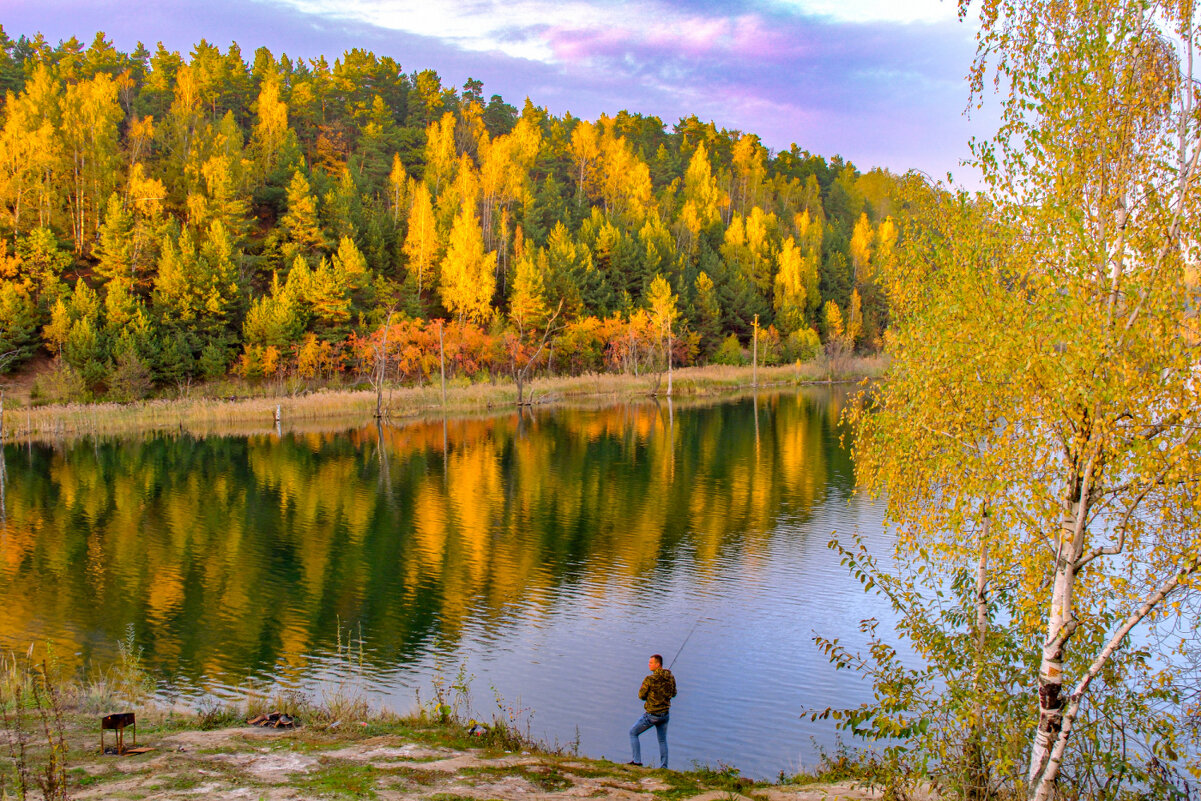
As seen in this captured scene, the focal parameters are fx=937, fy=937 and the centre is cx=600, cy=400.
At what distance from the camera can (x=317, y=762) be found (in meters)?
8.70

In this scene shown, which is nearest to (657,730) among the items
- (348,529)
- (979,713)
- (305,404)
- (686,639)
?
(979,713)

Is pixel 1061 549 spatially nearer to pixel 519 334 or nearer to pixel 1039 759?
pixel 1039 759

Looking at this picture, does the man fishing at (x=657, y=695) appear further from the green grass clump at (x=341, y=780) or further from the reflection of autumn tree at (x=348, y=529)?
the reflection of autumn tree at (x=348, y=529)

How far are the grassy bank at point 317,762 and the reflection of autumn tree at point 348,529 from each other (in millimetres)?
3361

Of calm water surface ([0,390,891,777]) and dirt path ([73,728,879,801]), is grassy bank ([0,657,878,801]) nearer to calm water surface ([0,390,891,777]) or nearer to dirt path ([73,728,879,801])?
dirt path ([73,728,879,801])

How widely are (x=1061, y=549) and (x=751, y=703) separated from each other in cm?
645

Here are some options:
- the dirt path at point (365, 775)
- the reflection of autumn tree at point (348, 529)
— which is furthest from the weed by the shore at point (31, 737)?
the reflection of autumn tree at point (348, 529)

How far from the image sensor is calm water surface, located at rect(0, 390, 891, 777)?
1309cm

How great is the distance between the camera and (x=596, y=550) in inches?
841

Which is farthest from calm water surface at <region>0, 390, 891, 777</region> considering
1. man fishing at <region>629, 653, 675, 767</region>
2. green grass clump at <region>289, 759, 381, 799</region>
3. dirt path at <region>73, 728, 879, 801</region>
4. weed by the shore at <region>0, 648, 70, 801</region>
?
green grass clump at <region>289, 759, 381, 799</region>

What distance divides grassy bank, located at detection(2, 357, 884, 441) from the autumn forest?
2.31 m

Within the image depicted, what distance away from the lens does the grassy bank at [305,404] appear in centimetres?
4497

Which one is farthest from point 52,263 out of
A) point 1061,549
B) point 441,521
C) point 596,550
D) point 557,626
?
point 1061,549

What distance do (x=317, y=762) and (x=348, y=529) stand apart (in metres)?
16.0
